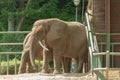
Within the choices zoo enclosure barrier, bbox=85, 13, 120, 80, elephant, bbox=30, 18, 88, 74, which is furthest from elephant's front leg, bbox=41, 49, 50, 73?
zoo enclosure barrier, bbox=85, 13, 120, 80

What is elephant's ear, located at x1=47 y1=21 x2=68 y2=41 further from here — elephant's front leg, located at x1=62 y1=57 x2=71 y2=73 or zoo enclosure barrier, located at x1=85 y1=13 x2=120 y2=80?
elephant's front leg, located at x1=62 y1=57 x2=71 y2=73

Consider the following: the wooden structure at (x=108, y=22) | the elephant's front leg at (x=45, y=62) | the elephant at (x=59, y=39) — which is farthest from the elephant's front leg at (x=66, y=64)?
the wooden structure at (x=108, y=22)

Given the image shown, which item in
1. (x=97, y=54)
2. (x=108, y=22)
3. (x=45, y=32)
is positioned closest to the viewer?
(x=97, y=54)

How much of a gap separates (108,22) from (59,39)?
5.41ft

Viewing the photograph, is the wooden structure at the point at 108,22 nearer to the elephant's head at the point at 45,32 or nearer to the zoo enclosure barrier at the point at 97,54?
the zoo enclosure barrier at the point at 97,54

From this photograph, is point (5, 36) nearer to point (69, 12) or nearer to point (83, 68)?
point (69, 12)

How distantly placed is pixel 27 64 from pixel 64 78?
11.5 ft

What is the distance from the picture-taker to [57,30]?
54.8 ft

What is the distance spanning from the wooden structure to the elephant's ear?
113cm

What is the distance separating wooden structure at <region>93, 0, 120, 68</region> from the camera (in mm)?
17344

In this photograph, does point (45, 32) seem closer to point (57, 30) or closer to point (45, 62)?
point (57, 30)

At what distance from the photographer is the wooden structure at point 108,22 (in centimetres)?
1734

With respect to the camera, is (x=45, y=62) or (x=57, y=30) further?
(x=57, y=30)

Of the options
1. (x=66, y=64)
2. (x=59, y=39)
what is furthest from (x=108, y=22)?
(x=66, y=64)
